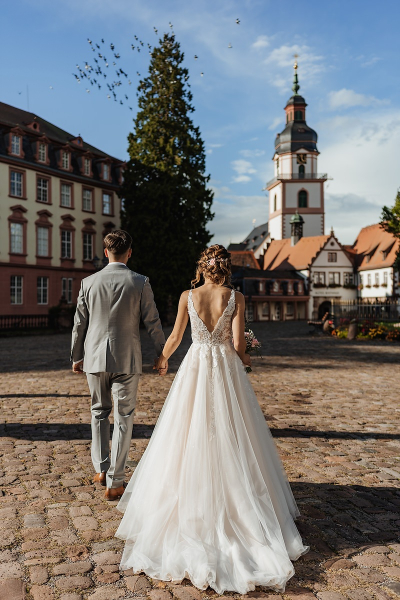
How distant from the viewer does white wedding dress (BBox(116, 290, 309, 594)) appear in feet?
11.0

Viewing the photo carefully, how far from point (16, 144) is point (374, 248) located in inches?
1724

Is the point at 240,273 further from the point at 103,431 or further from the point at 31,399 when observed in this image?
the point at 103,431

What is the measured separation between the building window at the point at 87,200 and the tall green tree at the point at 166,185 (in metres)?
5.27

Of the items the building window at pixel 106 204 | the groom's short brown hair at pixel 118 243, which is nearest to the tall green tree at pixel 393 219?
the building window at pixel 106 204

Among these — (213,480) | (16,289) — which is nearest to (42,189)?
(16,289)

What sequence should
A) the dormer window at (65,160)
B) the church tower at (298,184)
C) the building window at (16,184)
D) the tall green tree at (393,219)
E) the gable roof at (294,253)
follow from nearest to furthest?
1. the tall green tree at (393,219)
2. the building window at (16,184)
3. the dormer window at (65,160)
4. the gable roof at (294,253)
5. the church tower at (298,184)

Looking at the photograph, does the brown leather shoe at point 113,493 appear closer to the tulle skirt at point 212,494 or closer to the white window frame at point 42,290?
the tulle skirt at point 212,494

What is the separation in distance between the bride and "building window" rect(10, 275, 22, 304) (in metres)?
36.2

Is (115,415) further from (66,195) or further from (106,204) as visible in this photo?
(106,204)

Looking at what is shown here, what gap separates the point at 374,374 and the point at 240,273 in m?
49.7

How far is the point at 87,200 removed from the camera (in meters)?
44.4

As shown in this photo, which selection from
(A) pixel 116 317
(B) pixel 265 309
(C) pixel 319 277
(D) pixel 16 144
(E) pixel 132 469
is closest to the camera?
(A) pixel 116 317

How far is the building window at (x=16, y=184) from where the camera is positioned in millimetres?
38312

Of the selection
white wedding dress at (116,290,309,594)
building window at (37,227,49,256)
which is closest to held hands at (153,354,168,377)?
white wedding dress at (116,290,309,594)
